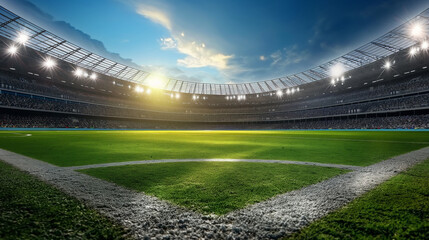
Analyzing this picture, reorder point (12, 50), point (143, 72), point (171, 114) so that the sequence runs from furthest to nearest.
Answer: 1. point (171, 114)
2. point (143, 72)
3. point (12, 50)

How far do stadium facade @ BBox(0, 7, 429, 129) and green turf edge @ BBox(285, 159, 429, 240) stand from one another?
160 ft

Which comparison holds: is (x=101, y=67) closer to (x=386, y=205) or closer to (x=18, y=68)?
(x=18, y=68)

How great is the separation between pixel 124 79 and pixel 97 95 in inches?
456

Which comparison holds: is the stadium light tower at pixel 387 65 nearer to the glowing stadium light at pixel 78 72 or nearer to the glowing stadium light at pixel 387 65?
the glowing stadium light at pixel 387 65

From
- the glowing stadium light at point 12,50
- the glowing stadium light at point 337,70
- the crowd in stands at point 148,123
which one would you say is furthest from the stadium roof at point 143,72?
the crowd in stands at point 148,123

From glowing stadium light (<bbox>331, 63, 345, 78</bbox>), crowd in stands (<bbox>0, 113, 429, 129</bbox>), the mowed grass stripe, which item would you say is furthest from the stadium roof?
the mowed grass stripe

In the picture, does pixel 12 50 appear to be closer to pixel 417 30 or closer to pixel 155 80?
pixel 155 80

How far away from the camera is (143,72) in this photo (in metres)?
65.6

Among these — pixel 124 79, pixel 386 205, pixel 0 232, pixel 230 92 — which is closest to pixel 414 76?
pixel 230 92

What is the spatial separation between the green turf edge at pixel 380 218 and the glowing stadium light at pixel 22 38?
182ft

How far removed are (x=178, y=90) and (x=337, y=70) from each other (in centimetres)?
6336

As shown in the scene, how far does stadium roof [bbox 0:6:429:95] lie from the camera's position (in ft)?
113

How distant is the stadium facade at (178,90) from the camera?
1582 inches

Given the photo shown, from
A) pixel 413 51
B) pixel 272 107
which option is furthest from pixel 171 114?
pixel 413 51
